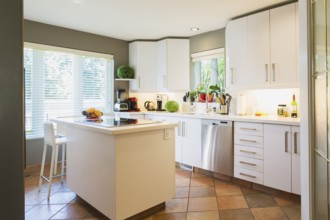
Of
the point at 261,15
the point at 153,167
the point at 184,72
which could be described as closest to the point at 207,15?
the point at 261,15

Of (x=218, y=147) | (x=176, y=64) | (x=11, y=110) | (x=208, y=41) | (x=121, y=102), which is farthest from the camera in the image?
(x=121, y=102)

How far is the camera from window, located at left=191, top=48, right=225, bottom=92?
3980 mm

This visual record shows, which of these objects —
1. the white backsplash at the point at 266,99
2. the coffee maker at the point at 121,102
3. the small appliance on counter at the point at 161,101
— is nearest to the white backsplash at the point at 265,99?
the white backsplash at the point at 266,99

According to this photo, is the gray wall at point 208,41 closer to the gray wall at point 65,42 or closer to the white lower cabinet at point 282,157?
the gray wall at point 65,42

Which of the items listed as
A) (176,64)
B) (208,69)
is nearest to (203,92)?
(208,69)

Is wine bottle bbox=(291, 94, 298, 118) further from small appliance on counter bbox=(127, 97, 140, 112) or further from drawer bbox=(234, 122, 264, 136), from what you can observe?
small appliance on counter bbox=(127, 97, 140, 112)

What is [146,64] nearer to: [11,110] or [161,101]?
[161,101]

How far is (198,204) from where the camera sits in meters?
2.54

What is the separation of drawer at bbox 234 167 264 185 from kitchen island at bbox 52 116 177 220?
3.60 ft

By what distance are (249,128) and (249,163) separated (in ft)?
1.48

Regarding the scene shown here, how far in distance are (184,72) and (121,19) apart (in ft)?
4.97

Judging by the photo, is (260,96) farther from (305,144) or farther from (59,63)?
(59,63)

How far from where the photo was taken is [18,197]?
0.86 meters

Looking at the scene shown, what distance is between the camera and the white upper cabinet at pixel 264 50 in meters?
2.81
